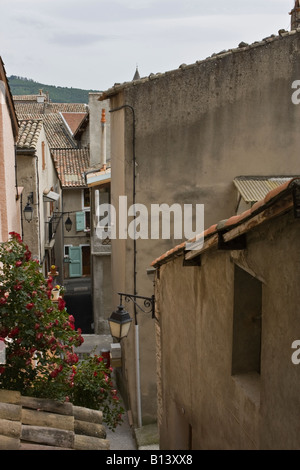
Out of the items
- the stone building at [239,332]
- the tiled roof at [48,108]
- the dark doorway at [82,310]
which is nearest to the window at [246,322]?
the stone building at [239,332]

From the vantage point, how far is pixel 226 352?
4.68 meters

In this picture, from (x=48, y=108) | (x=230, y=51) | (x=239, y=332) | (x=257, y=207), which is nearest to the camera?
(x=257, y=207)

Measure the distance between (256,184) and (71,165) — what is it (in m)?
18.4

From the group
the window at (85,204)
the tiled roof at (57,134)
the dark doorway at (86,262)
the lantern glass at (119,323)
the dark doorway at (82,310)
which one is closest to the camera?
the lantern glass at (119,323)

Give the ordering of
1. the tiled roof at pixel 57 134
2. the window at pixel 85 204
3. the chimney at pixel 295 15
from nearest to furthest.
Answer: the chimney at pixel 295 15 < the window at pixel 85 204 < the tiled roof at pixel 57 134

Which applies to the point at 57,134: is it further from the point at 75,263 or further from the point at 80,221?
the point at 75,263

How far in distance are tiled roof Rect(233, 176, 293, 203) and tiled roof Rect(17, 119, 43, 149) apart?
23.5ft

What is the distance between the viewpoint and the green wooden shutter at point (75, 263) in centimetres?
2959

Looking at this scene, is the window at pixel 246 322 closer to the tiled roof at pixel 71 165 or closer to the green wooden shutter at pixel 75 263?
the tiled roof at pixel 71 165

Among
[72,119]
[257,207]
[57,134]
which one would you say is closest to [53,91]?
[72,119]

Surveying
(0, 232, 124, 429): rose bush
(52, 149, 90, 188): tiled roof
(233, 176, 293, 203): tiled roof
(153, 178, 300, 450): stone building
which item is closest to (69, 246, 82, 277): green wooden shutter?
(52, 149, 90, 188): tiled roof

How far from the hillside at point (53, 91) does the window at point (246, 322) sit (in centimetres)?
9666

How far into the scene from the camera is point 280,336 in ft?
11.1
